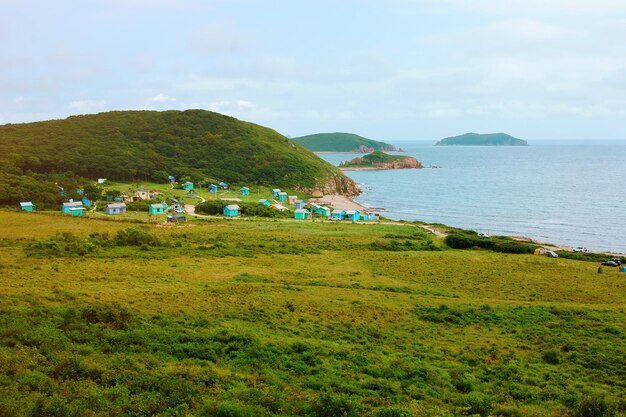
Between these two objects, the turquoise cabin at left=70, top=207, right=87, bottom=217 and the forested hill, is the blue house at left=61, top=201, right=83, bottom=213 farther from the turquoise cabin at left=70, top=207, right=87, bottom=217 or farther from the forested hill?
the forested hill

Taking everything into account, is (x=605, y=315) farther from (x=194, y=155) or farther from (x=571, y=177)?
(x=571, y=177)

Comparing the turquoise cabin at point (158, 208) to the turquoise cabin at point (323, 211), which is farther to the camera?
the turquoise cabin at point (323, 211)

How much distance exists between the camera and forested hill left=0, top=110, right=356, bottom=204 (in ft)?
301

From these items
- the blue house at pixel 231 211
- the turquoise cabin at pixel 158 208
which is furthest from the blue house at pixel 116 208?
the blue house at pixel 231 211

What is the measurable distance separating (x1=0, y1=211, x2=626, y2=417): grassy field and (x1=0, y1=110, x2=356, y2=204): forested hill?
52193mm

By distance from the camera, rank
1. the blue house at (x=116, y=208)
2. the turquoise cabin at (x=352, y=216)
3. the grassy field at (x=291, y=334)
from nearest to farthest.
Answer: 1. the grassy field at (x=291, y=334)
2. the blue house at (x=116, y=208)
3. the turquoise cabin at (x=352, y=216)

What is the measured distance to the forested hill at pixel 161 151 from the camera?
91.9 metres

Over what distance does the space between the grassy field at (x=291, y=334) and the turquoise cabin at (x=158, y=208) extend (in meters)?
22.0

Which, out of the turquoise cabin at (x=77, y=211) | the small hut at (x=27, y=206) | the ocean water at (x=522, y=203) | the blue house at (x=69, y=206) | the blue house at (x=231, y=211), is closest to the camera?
the turquoise cabin at (x=77, y=211)

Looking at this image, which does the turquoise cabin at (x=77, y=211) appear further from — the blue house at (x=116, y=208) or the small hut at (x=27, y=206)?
the small hut at (x=27, y=206)

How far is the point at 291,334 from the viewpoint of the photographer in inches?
827

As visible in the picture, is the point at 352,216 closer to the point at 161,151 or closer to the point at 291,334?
the point at 291,334

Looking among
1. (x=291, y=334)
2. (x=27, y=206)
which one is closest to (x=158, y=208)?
(x=27, y=206)

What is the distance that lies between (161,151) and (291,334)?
329 ft
